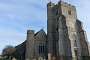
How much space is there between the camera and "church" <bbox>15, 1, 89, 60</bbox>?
4806cm

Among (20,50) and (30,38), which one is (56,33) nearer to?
(30,38)

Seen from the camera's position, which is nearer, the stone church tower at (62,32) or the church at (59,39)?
the stone church tower at (62,32)

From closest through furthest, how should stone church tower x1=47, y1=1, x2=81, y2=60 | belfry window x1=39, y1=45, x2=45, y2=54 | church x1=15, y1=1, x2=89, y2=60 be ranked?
stone church tower x1=47, y1=1, x2=81, y2=60
church x1=15, y1=1, x2=89, y2=60
belfry window x1=39, y1=45, x2=45, y2=54

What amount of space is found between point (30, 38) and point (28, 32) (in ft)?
5.31

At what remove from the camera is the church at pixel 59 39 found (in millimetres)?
48062

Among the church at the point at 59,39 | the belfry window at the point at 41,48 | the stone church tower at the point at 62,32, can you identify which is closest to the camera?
the stone church tower at the point at 62,32

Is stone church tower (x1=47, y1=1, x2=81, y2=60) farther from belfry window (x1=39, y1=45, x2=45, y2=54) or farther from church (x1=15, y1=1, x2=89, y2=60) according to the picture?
belfry window (x1=39, y1=45, x2=45, y2=54)

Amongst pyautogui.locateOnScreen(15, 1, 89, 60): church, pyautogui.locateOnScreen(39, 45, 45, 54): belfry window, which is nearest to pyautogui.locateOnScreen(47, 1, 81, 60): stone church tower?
pyautogui.locateOnScreen(15, 1, 89, 60): church

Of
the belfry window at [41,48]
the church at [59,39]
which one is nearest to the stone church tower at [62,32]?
the church at [59,39]

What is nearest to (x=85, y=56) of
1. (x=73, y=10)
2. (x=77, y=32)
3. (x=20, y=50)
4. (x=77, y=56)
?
(x=77, y=56)

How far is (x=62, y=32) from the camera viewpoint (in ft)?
162

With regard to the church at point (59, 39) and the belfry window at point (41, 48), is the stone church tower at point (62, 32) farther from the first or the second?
the belfry window at point (41, 48)

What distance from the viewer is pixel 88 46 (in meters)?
51.2

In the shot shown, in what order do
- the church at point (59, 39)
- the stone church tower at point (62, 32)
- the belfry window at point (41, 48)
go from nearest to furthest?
1. the stone church tower at point (62, 32)
2. the church at point (59, 39)
3. the belfry window at point (41, 48)
